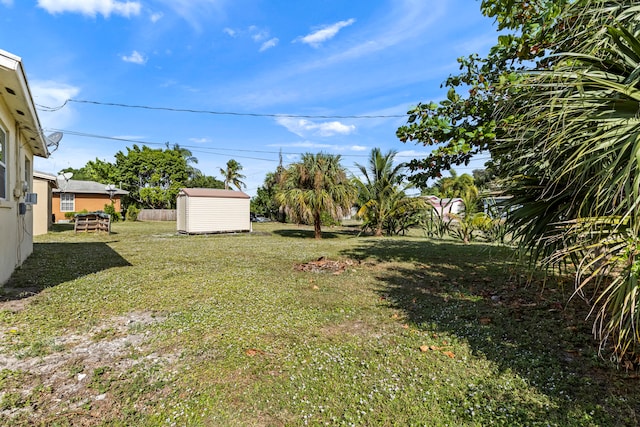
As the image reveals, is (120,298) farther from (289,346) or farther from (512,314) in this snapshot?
(512,314)

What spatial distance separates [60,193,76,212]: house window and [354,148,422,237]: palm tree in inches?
944

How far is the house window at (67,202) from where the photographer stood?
25203 millimetres

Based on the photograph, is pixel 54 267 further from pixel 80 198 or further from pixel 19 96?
pixel 80 198

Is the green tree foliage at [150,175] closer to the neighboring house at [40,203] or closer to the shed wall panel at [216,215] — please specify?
the neighboring house at [40,203]

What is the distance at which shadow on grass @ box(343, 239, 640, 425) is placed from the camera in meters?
2.20

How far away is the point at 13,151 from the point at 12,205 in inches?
44.8

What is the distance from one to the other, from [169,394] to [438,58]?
39.0 ft

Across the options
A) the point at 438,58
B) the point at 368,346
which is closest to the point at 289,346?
the point at 368,346

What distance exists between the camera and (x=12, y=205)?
5949mm

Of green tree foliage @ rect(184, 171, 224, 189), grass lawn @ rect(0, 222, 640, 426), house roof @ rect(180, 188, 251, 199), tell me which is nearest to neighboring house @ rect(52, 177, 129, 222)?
green tree foliage @ rect(184, 171, 224, 189)

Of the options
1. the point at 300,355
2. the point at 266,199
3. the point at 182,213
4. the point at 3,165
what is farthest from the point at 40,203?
the point at 266,199

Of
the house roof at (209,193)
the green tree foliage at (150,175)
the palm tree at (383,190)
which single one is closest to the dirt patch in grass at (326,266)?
the palm tree at (383,190)

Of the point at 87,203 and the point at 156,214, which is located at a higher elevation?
the point at 87,203

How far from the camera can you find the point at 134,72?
15.5 meters
